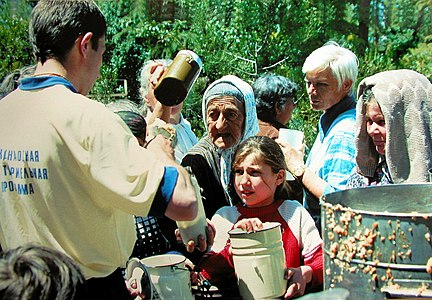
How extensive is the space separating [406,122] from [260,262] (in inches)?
29.3

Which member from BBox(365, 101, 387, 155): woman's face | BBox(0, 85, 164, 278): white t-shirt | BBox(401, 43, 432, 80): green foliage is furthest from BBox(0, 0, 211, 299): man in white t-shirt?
BBox(401, 43, 432, 80): green foliage

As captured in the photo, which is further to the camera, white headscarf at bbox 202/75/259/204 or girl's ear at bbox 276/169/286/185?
white headscarf at bbox 202/75/259/204

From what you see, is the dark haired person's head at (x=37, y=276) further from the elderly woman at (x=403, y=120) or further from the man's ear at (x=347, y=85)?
the man's ear at (x=347, y=85)

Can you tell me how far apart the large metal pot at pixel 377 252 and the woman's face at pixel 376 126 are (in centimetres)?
72

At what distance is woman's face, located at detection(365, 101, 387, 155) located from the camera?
244cm

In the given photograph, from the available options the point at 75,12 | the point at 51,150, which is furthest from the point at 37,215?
the point at 75,12

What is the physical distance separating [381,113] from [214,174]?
947 millimetres

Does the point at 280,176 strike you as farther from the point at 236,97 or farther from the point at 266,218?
the point at 236,97

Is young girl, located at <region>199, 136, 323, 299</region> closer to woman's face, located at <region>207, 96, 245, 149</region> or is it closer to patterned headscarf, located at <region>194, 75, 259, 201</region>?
patterned headscarf, located at <region>194, 75, 259, 201</region>

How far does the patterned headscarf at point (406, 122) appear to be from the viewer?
2287 mm

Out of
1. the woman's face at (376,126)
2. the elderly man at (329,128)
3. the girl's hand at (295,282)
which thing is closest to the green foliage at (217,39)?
the elderly man at (329,128)

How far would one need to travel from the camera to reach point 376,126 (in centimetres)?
247

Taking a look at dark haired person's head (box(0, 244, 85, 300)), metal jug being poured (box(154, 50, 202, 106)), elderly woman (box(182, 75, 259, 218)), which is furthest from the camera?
elderly woman (box(182, 75, 259, 218))

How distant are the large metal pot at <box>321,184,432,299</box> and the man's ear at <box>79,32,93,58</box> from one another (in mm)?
857
